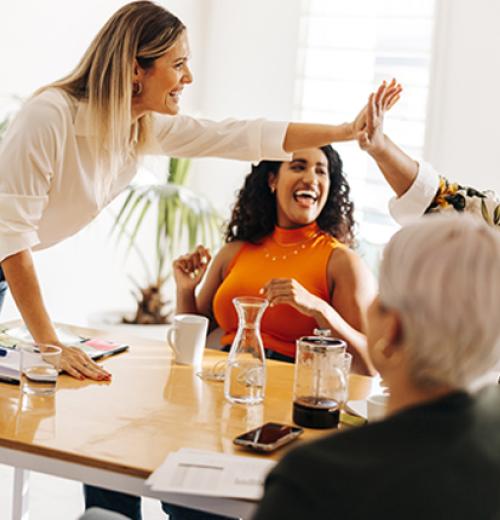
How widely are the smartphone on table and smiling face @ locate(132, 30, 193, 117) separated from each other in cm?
96

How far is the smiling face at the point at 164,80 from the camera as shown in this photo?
221 cm

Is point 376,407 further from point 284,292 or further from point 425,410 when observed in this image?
point 425,410

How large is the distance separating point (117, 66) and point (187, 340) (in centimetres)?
69

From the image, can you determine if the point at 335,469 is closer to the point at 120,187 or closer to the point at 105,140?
the point at 105,140

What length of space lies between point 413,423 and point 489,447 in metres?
0.09

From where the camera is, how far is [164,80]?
7.29ft

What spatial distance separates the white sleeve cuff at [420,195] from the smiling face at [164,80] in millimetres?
640

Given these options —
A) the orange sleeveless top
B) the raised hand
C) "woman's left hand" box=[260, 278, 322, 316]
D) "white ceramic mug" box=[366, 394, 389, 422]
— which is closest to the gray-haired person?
"white ceramic mug" box=[366, 394, 389, 422]

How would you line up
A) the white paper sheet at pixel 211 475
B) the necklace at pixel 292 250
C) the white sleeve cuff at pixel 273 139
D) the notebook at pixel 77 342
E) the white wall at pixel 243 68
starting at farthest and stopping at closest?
the white wall at pixel 243 68
the necklace at pixel 292 250
the white sleeve cuff at pixel 273 139
the notebook at pixel 77 342
the white paper sheet at pixel 211 475

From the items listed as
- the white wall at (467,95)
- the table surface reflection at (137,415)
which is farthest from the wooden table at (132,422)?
the white wall at (467,95)

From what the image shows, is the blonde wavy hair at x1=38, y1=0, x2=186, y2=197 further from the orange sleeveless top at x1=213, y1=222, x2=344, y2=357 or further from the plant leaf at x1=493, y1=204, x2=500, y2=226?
the plant leaf at x1=493, y1=204, x2=500, y2=226

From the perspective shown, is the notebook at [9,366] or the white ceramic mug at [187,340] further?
the white ceramic mug at [187,340]

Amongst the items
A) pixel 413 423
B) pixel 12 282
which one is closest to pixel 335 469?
pixel 413 423

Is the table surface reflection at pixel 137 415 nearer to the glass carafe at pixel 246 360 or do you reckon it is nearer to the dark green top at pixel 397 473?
the glass carafe at pixel 246 360
